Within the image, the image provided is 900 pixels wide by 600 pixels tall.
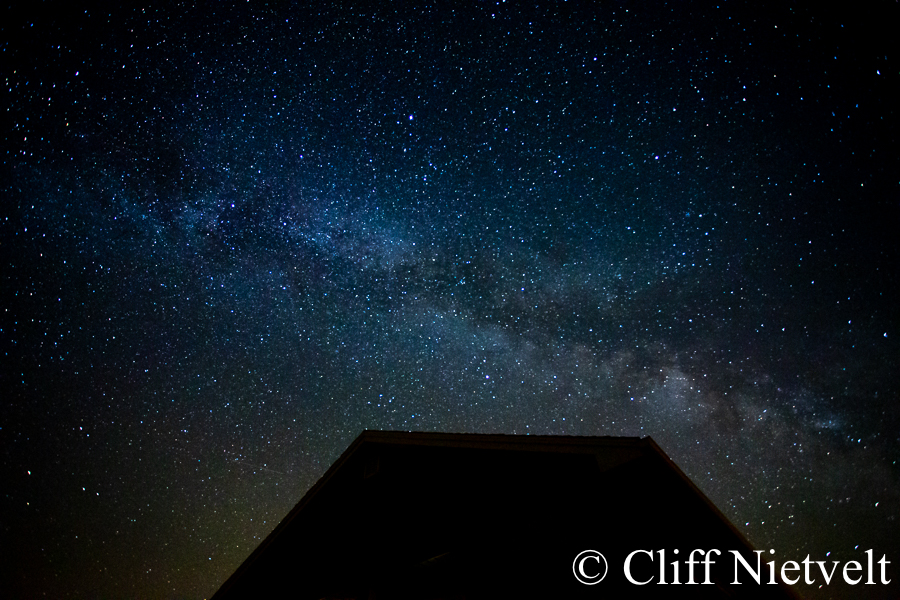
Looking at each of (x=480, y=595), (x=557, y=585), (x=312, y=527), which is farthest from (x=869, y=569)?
(x=312, y=527)

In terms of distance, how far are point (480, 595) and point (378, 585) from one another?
6.00 feet

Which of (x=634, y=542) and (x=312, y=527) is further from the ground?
(x=634, y=542)

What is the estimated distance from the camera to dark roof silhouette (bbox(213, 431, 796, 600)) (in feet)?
12.1

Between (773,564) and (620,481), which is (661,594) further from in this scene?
(620,481)

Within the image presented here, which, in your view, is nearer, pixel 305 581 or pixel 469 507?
pixel 469 507

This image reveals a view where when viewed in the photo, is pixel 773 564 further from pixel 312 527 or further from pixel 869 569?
pixel 312 527

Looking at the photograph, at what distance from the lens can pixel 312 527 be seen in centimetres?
832

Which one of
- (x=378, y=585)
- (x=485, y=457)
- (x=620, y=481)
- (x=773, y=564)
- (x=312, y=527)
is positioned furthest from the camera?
(x=312, y=527)

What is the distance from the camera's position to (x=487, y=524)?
483 centimetres

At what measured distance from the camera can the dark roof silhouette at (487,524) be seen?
368 centimetres

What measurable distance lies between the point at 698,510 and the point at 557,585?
202 cm

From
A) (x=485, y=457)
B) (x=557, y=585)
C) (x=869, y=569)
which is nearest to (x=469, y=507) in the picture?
(x=485, y=457)

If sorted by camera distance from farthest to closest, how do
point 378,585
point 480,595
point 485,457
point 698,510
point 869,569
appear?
1. point 485,457
2. point 378,585
3. point 480,595
4. point 698,510
5. point 869,569

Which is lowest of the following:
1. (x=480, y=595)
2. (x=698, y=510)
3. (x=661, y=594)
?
(x=480, y=595)
